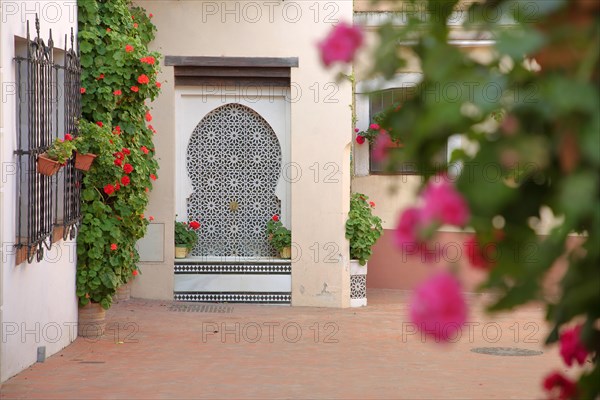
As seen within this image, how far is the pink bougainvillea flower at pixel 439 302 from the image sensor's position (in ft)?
5.21

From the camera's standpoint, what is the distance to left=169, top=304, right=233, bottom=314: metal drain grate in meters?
14.4

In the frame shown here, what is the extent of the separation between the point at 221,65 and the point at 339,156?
2.08 meters

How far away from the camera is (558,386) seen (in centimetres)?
250

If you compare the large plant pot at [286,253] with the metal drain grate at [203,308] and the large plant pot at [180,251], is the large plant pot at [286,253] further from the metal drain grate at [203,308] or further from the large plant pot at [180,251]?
the large plant pot at [180,251]

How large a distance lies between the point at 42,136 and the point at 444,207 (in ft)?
28.2

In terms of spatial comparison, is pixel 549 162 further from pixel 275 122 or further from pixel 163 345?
pixel 275 122

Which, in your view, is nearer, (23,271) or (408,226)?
(408,226)

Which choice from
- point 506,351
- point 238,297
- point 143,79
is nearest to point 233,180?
point 238,297

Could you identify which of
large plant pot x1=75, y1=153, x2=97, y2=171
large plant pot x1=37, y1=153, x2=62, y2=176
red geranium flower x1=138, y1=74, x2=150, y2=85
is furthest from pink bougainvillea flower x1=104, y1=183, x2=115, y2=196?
large plant pot x1=37, y1=153, x2=62, y2=176

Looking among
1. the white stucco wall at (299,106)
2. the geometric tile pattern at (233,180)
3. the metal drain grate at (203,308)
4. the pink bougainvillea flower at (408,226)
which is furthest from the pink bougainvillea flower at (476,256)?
the geometric tile pattern at (233,180)

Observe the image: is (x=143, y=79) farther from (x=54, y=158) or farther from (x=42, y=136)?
(x=54, y=158)

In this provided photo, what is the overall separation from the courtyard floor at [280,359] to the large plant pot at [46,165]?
175cm

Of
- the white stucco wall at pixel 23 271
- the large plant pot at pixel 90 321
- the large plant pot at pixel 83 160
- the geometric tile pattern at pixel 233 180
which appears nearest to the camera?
the white stucco wall at pixel 23 271

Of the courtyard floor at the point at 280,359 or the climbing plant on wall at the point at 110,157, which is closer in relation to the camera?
the courtyard floor at the point at 280,359
